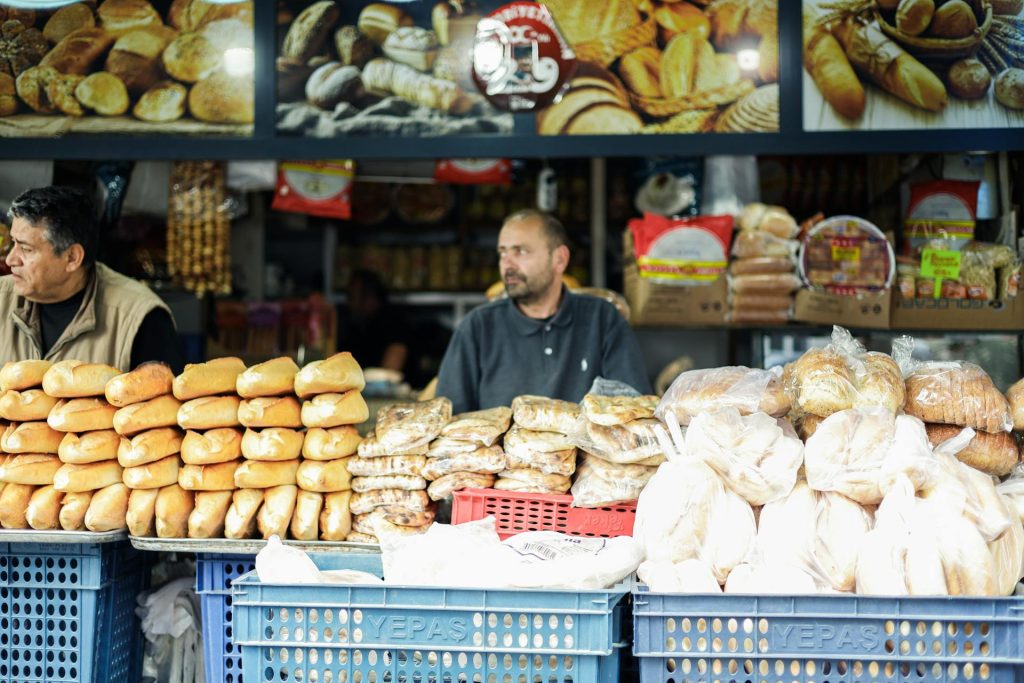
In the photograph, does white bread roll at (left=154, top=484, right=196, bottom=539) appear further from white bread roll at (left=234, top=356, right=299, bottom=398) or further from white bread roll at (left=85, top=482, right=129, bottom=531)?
white bread roll at (left=234, top=356, right=299, bottom=398)

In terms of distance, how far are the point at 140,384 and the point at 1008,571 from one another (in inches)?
85.7

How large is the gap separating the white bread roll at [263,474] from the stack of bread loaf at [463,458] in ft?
1.21

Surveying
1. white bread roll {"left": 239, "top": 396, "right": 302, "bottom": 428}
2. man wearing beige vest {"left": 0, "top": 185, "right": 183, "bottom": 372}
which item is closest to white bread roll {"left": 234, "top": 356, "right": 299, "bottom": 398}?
white bread roll {"left": 239, "top": 396, "right": 302, "bottom": 428}

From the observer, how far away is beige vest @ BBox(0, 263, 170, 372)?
348cm

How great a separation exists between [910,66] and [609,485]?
92.0 inches

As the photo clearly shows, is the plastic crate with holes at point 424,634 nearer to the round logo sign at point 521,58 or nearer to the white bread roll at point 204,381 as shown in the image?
the white bread roll at point 204,381

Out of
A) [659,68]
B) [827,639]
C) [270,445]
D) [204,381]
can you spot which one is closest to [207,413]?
[204,381]

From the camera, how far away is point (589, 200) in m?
7.57

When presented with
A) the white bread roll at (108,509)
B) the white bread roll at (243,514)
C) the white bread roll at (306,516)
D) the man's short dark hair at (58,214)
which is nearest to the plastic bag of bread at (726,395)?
the white bread roll at (306,516)

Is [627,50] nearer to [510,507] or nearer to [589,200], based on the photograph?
[510,507]

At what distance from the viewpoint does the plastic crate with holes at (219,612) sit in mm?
2648

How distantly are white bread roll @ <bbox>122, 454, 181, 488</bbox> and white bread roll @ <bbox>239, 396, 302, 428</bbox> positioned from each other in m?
0.23

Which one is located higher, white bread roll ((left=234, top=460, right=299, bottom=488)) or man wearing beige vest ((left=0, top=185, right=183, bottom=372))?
man wearing beige vest ((left=0, top=185, right=183, bottom=372))

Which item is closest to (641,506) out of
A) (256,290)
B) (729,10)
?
(729,10)
